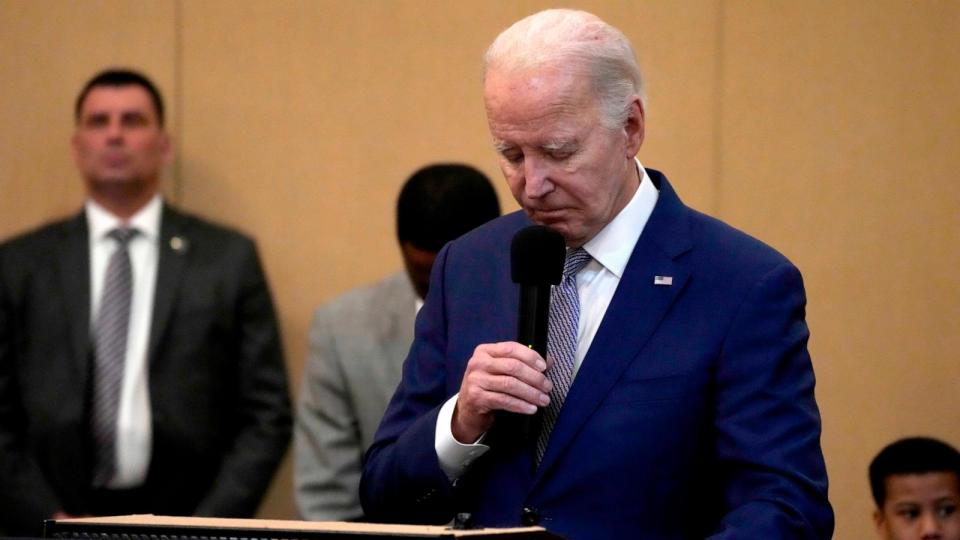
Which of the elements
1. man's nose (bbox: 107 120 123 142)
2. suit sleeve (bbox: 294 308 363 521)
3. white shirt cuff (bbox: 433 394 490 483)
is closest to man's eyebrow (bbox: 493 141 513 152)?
white shirt cuff (bbox: 433 394 490 483)

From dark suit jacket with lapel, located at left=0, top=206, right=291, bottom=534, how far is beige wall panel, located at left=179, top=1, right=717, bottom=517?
0.35 metres

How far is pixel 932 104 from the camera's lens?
14.4 feet

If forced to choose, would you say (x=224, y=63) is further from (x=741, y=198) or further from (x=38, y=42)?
(x=741, y=198)

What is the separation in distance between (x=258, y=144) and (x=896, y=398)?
6.83 ft

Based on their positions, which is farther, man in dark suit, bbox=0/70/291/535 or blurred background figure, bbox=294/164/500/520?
man in dark suit, bbox=0/70/291/535

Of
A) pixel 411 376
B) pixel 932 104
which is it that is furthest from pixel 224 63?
pixel 411 376

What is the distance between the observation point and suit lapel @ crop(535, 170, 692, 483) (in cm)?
214

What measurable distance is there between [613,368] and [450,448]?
0.82 feet

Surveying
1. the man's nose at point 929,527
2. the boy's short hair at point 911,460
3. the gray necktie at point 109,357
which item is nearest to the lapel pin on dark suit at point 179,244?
the gray necktie at point 109,357

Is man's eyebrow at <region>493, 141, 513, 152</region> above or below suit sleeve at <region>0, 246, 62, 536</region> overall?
above

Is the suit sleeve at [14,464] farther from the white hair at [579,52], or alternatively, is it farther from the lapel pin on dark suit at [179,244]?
the white hair at [579,52]

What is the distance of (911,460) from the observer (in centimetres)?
393

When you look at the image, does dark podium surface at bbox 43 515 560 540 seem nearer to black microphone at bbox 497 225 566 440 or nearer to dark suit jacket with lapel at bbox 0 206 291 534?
black microphone at bbox 497 225 566 440

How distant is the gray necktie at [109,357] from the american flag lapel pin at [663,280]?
2.47 m
